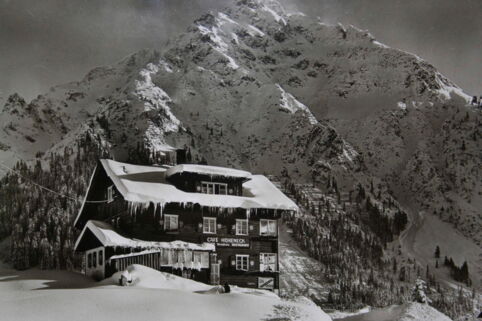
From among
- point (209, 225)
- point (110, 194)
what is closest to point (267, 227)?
Answer: point (209, 225)

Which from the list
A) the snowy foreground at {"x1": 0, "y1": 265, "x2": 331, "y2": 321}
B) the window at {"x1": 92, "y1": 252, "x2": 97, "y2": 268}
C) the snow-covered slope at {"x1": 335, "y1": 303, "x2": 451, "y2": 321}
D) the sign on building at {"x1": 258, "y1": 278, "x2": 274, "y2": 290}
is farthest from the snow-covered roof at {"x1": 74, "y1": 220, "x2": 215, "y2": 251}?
the snow-covered slope at {"x1": 335, "y1": 303, "x2": 451, "y2": 321}

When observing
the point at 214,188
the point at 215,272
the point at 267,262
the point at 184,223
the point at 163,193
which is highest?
the point at 214,188

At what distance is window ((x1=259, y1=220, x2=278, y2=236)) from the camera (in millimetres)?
57438

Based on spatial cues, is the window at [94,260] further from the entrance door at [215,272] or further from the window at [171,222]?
the entrance door at [215,272]

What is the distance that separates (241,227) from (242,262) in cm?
292

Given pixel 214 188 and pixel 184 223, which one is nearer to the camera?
pixel 184 223

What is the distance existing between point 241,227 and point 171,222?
645 centimetres

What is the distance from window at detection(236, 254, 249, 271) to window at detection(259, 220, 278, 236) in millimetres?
2620

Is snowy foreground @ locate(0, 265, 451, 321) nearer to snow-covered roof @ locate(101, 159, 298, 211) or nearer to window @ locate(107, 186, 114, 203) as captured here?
snow-covered roof @ locate(101, 159, 298, 211)

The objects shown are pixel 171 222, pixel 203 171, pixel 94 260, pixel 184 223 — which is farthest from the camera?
pixel 203 171

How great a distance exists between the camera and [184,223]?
5400 centimetres

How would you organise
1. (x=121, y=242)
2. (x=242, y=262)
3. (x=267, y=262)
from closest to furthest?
1. (x=121, y=242)
2. (x=242, y=262)
3. (x=267, y=262)

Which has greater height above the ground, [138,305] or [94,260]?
[94,260]

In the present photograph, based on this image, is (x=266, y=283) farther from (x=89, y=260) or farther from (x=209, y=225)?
(x=89, y=260)
